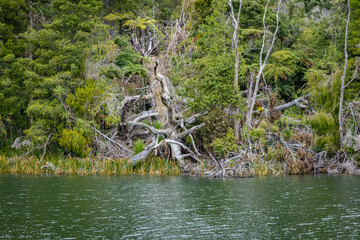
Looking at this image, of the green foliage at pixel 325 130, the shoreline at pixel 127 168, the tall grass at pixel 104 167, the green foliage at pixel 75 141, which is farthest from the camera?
the green foliage at pixel 75 141

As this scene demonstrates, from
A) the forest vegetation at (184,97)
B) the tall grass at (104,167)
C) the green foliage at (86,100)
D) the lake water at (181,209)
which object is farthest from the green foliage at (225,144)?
the green foliage at (86,100)

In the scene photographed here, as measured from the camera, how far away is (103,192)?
2033 cm

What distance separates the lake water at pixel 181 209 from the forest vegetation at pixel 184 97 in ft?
17.5

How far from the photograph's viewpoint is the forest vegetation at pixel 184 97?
29.4 meters

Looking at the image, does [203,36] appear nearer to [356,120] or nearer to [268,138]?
[268,138]

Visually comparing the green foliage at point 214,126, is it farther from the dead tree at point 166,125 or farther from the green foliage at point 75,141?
the green foliage at point 75,141

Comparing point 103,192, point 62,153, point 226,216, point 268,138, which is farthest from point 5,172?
point 226,216

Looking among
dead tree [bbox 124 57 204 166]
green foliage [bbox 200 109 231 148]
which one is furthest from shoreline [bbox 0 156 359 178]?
green foliage [bbox 200 109 231 148]

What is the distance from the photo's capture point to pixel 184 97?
3341 cm

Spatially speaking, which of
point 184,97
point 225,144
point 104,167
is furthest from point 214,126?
point 104,167

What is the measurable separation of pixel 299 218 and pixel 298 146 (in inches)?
645

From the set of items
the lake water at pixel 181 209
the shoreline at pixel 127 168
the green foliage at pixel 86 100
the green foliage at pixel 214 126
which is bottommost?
the lake water at pixel 181 209

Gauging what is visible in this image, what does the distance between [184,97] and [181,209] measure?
18182mm

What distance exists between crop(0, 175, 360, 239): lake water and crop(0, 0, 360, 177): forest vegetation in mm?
5329
